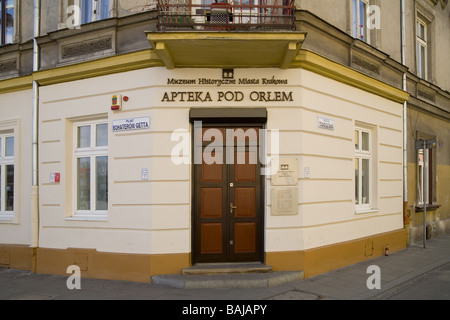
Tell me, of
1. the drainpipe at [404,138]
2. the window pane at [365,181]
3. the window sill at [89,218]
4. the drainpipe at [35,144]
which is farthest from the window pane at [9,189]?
the drainpipe at [404,138]

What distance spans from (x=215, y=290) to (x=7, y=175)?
5.87 metres

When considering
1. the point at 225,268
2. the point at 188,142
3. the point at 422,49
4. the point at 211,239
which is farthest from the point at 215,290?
the point at 422,49

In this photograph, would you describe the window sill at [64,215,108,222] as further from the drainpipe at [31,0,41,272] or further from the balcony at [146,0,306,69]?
the balcony at [146,0,306,69]

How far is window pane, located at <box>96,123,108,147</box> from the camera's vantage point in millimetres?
7989

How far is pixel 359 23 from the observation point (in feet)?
31.5

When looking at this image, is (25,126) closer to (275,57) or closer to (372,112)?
(275,57)

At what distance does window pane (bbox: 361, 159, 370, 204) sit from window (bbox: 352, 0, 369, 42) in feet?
9.97

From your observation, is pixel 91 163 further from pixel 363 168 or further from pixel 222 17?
pixel 363 168

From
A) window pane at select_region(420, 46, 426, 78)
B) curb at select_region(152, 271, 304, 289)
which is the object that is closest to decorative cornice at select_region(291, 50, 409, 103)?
window pane at select_region(420, 46, 426, 78)

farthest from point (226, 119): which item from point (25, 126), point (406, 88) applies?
point (406, 88)

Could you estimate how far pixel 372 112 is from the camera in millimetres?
9398

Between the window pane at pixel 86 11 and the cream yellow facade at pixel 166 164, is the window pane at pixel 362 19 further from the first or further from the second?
the window pane at pixel 86 11

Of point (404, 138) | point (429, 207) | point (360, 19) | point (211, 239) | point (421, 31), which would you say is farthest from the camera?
point (421, 31)
